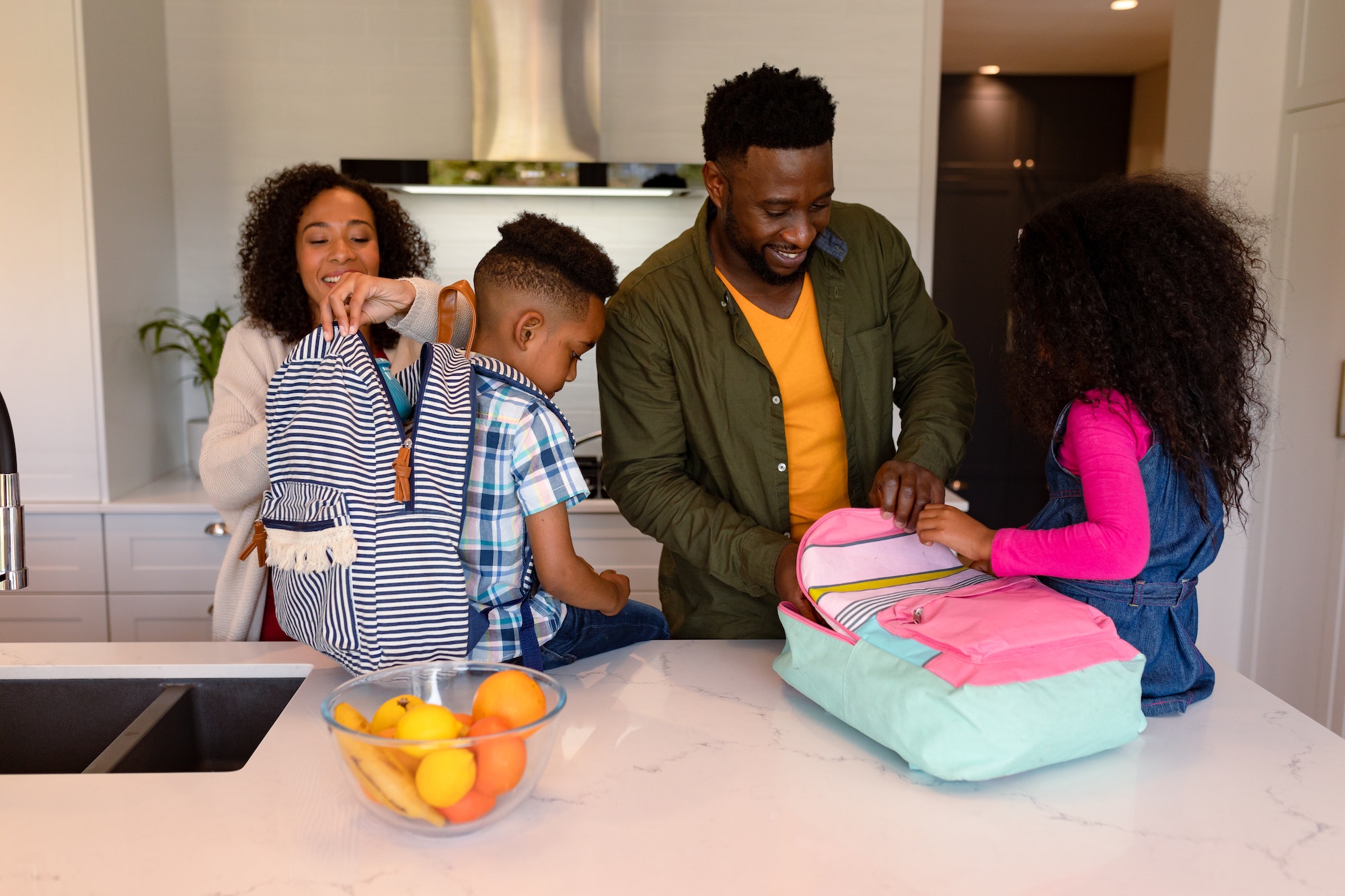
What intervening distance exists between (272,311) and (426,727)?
1.33 m

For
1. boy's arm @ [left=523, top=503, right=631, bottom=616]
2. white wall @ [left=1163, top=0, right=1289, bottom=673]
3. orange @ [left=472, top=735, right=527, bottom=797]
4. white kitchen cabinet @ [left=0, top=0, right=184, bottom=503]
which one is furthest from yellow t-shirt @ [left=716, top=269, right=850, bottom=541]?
white kitchen cabinet @ [left=0, top=0, right=184, bottom=503]

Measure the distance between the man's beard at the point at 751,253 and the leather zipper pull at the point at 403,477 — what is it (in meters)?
0.66

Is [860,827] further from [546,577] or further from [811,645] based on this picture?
[546,577]

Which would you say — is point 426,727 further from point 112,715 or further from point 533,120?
point 533,120

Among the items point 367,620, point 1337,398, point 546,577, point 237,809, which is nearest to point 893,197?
point 1337,398

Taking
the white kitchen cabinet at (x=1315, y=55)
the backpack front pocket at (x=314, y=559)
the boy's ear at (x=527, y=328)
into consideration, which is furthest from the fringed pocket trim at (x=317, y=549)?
the white kitchen cabinet at (x=1315, y=55)

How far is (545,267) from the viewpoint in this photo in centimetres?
133

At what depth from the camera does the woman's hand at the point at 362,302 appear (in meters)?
1.22

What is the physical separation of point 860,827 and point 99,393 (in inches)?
99.5

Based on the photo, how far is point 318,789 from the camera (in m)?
1.02

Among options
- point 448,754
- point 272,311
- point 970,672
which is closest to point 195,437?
point 272,311

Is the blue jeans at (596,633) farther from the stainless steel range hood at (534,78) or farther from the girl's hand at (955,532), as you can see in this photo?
the stainless steel range hood at (534,78)

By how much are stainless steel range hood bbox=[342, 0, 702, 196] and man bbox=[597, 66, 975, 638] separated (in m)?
1.24

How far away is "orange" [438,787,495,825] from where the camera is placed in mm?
901
